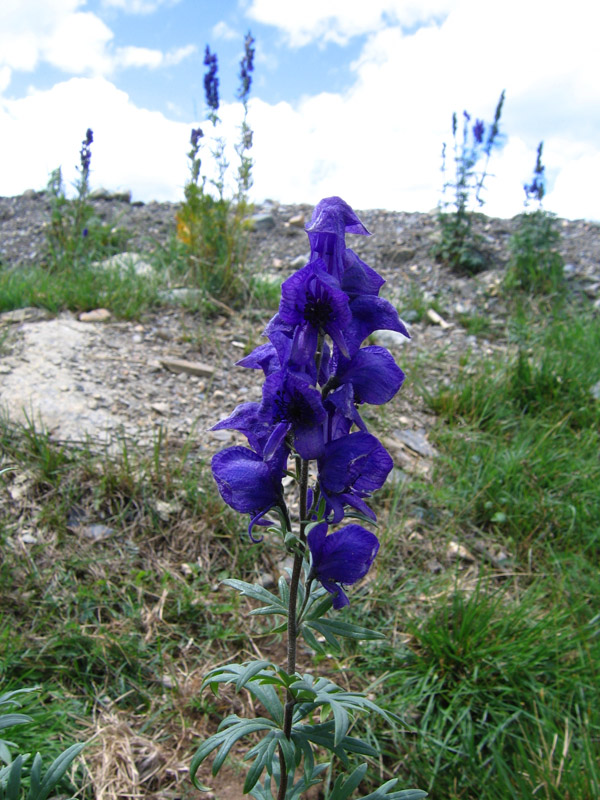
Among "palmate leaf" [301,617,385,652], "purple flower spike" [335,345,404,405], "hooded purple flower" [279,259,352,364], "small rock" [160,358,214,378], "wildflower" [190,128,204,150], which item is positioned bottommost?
"palmate leaf" [301,617,385,652]

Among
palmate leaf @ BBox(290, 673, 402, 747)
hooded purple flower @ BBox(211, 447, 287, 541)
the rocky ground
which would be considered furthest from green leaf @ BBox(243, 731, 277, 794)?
the rocky ground

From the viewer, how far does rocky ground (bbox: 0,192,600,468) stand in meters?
3.81

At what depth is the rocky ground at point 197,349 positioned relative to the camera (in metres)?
3.81

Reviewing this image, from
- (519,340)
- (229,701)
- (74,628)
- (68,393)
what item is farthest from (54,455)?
(519,340)

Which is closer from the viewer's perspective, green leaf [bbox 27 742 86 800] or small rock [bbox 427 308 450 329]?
green leaf [bbox 27 742 86 800]

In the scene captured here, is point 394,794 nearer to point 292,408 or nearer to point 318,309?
point 292,408

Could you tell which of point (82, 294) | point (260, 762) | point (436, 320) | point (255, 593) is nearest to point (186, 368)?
point (82, 294)

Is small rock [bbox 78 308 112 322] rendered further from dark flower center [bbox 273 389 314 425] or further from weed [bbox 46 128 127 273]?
dark flower center [bbox 273 389 314 425]

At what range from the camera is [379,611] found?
288 centimetres

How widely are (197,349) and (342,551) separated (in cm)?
364

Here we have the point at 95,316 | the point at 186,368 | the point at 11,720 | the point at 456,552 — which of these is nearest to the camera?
the point at 11,720

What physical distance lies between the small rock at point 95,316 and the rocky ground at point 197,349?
0.09ft

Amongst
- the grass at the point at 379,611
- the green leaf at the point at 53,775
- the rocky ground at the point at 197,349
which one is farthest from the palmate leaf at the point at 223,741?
the rocky ground at the point at 197,349

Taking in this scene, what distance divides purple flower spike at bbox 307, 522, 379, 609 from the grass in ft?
2.25
